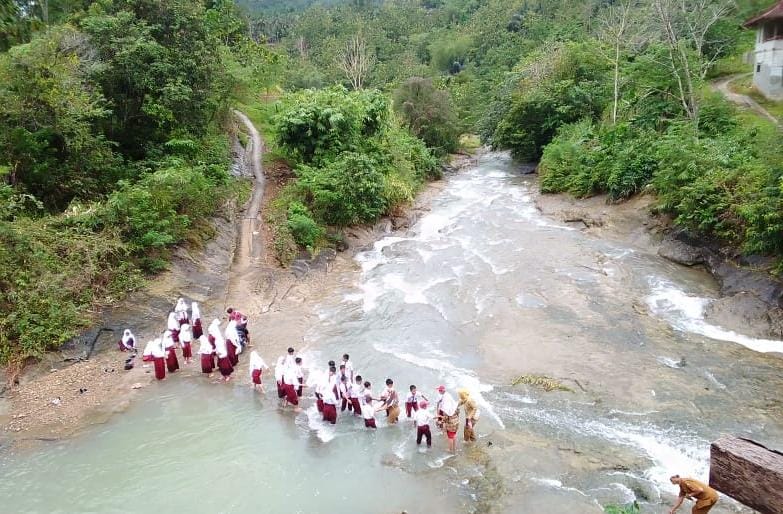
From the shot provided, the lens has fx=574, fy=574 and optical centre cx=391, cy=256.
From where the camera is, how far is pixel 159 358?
42.7ft

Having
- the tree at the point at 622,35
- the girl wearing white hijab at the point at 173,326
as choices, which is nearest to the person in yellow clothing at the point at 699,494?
the girl wearing white hijab at the point at 173,326

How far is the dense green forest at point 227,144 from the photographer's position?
15.3m

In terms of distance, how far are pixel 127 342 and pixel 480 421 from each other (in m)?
8.90

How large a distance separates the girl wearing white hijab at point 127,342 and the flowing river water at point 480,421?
1.98 meters

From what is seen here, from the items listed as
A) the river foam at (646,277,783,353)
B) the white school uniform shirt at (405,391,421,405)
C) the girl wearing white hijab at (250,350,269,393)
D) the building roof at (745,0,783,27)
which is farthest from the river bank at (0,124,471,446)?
the building roof at (745,0,783,27)

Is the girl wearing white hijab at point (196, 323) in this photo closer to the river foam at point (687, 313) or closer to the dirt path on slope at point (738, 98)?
the river foam at point (687, 313)

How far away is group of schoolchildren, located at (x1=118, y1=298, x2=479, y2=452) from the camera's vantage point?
1061 cm

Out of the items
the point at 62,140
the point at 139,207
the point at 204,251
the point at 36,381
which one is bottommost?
the point at 36,381

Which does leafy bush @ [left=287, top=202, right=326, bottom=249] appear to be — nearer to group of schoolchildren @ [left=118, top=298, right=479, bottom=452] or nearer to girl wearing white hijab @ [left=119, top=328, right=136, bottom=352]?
group of schoolchildren @ [left=118, top=298, right=479, bottom=452]

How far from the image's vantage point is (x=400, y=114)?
37562 mm

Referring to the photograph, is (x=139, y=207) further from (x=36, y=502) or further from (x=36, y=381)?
(x=36, y=502)

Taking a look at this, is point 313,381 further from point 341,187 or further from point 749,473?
point 341,187

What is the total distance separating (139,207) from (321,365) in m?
7.65

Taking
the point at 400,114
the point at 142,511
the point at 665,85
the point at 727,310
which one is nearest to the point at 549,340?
the point at 727,310
